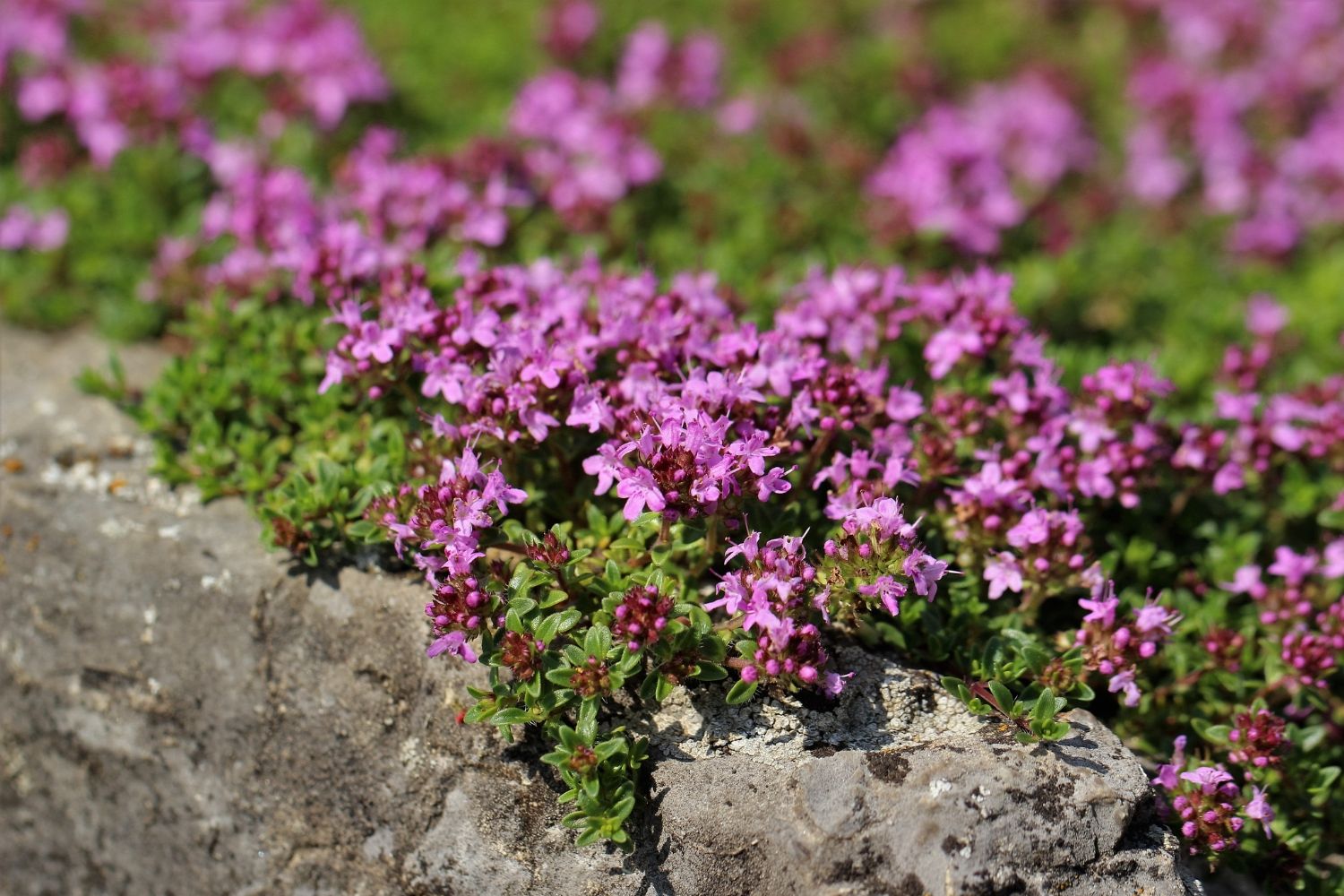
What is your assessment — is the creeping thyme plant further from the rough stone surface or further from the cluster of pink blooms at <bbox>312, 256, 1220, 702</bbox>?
the rough stone surface

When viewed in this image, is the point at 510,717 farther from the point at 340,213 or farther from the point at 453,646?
the point at 340,213

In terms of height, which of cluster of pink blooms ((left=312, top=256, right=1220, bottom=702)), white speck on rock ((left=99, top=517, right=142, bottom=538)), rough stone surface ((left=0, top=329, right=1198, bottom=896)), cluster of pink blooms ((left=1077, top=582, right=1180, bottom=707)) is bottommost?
rough stone surface ((left=0, top=329, right=1198, bottom=896))

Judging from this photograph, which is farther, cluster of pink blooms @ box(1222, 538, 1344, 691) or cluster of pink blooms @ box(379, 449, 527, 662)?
cluster of pink blooms @ box(1222, 538, 1344, 691)

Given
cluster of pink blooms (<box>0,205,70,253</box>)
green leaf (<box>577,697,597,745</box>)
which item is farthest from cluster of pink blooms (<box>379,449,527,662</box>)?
cluster of pink blooms (<box>0,205,70,253</box>)

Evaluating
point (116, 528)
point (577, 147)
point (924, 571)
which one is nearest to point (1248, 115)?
point (577, 147)


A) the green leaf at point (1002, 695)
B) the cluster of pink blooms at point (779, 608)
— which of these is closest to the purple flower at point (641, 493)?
the cluster of pink blooms at point (779, 608)

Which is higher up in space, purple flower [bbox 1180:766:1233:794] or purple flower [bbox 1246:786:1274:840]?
purple flower [bbox 1180:766:1233:794]

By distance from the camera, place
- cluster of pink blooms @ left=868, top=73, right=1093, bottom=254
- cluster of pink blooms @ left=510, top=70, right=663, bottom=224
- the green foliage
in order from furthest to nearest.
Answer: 1. cluster of pink blooms @ left=868, top=73, right=1093, bottom=254
2. cluster of pink blooms @ left=510, top=70, right=663, bottom=224
3. the green foliage
